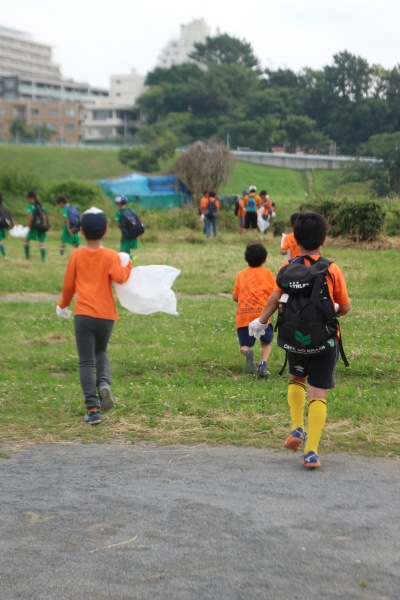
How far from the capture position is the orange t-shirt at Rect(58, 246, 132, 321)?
21.8 ft

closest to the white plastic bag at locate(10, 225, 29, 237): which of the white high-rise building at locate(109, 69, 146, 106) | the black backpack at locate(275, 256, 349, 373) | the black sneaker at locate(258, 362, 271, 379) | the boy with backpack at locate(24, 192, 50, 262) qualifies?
the boy with backpack at locate(24, 192, 50, 262)

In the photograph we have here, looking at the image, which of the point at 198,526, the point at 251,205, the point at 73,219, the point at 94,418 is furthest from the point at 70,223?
the point at 198,526

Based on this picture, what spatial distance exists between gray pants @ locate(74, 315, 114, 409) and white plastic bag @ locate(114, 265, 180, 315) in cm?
26

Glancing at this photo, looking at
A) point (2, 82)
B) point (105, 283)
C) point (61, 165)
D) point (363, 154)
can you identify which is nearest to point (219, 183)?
point (363, 154)

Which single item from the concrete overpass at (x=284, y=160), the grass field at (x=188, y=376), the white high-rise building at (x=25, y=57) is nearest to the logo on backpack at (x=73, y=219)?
the grass field at (x=188, y=376)

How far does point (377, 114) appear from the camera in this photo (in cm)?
7212

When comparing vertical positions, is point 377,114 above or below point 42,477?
above

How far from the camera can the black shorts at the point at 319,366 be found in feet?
17.8

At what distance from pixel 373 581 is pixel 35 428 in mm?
3705

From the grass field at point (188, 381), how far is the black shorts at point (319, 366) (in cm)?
71

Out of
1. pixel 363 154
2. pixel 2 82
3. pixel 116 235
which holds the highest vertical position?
pixel 2 82

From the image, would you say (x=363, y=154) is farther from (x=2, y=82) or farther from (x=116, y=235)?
(x=2, y=82)

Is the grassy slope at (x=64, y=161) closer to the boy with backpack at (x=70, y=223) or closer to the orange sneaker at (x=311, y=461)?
the boy with backpack at (x=70, y=223)

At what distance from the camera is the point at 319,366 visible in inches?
215
